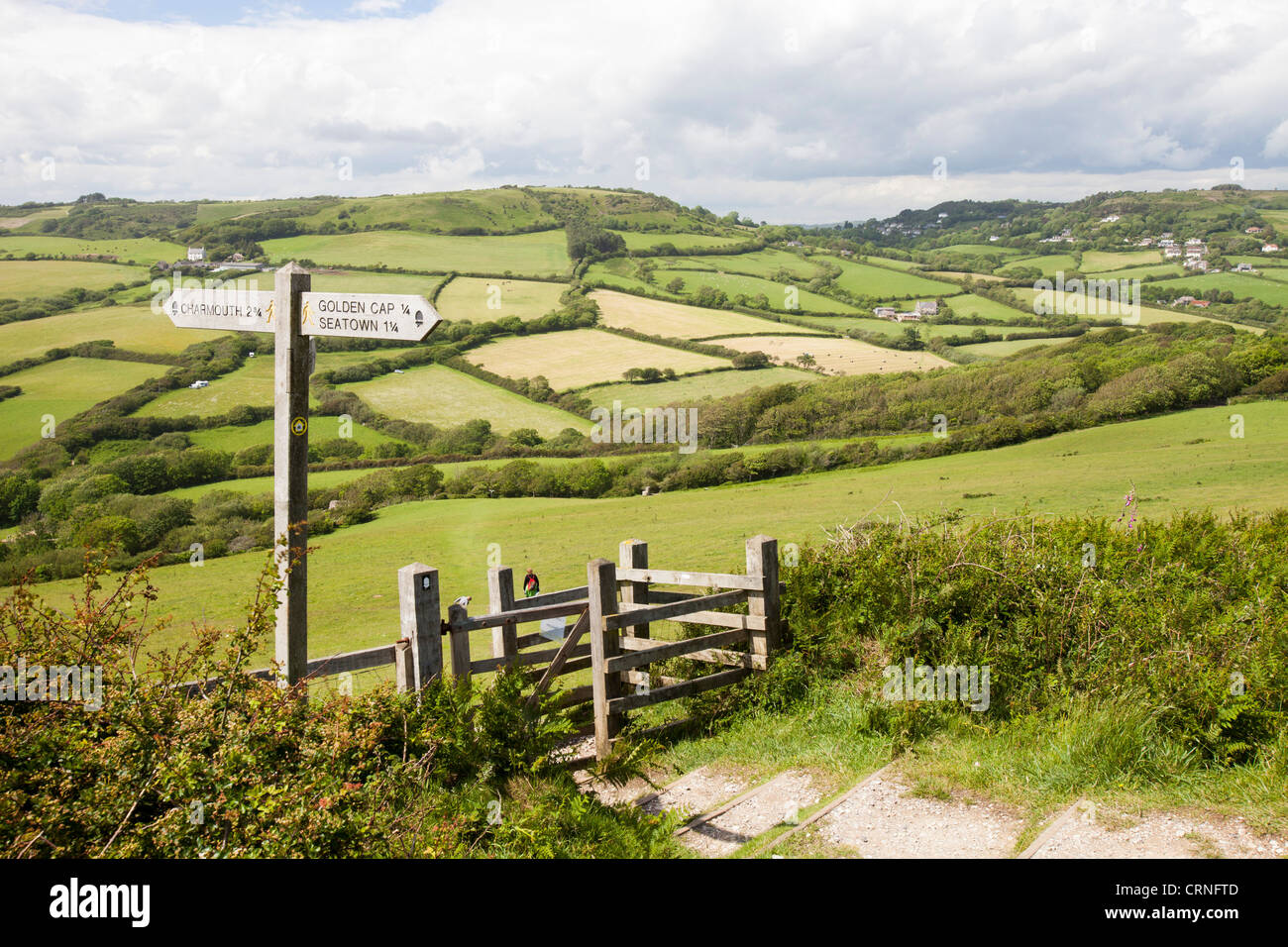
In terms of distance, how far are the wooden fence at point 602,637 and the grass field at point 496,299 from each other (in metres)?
94.4

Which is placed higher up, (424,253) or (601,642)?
(424,253)

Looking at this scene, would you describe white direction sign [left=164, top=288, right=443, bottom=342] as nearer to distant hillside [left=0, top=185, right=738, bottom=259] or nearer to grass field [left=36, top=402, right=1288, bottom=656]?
grass field [left=36, top=402, right=1288, bottom=656]

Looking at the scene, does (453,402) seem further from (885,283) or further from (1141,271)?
(1141,271)

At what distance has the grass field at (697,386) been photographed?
85.1 metres

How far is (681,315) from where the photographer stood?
106m

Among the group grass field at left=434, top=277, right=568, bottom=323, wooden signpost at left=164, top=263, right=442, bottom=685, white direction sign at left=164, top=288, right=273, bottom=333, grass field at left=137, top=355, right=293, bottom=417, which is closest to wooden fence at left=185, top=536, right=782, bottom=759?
wooden signpost at left=164, top=263, right=442, bottom=685

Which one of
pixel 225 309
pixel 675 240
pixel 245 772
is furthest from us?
pixel 675 240

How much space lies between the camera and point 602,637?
7.77 meters

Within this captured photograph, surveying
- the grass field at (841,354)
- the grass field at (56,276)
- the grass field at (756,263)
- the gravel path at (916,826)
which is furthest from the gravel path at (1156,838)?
the grass field at (56,276)

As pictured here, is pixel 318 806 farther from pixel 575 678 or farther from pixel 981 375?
pixel 981 375

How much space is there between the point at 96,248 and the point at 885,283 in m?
120

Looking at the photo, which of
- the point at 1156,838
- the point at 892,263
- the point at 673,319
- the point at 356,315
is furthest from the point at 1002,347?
the point at 356,315

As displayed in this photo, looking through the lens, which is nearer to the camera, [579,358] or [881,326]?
[579,358]

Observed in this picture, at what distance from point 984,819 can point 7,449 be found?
102 metres
